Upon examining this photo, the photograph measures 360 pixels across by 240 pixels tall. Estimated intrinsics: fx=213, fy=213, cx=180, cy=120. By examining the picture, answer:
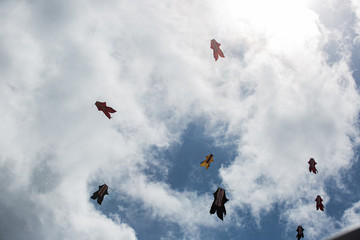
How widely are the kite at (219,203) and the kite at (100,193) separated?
13147mm

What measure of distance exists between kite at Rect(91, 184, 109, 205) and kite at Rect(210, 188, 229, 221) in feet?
43.1

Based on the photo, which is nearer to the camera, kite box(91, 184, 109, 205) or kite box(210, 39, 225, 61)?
kite box(210, 39, 225, 61)

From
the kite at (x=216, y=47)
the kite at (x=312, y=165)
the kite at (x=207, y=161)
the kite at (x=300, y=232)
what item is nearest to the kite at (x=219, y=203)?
the kite at (x=207, y=161)

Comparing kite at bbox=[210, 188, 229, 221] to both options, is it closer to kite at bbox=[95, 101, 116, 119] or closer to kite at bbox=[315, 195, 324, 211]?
kite at bbox=[315, 195, 324, 211]

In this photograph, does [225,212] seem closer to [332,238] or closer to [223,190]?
[223,190]

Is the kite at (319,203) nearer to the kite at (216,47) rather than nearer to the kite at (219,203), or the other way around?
the kite at (219,203)

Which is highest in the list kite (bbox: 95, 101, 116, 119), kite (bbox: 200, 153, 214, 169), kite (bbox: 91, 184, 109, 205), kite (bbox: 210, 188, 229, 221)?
A: kite (bbox: 95, 101, 116, 119)

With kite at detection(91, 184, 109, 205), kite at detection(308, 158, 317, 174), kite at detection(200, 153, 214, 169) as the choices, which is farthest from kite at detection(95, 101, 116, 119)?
kite at detection(308, 158, 317, 174)

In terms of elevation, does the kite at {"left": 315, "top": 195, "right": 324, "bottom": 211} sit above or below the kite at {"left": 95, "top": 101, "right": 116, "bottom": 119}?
below

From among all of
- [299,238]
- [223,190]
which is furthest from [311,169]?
[223,190]

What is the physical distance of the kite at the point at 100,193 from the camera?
25.1 metres

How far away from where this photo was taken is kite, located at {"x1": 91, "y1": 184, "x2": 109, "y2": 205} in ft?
82.3

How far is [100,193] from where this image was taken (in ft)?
83.2

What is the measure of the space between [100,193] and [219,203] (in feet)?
46.5
